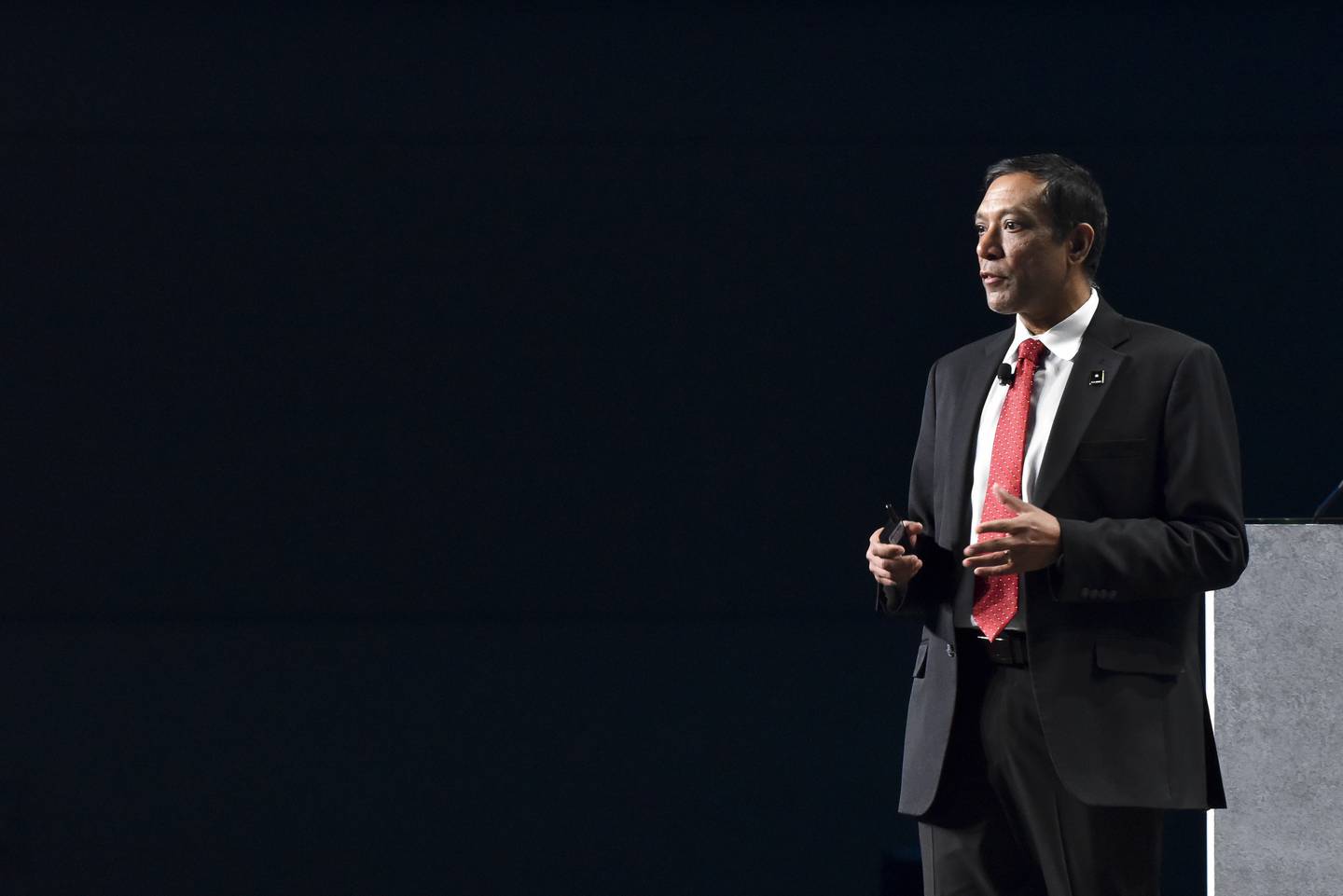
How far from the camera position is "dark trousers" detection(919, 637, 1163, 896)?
157 cm

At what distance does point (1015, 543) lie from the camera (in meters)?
1.53

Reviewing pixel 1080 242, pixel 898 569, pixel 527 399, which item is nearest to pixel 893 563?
pixel 898 569

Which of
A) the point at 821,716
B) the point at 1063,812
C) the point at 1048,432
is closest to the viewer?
the point at 1063,812

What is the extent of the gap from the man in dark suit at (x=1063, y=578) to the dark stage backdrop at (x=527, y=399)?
5.69 feet

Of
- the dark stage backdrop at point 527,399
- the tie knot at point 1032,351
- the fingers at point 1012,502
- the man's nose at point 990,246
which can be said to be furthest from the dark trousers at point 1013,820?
the dark stage backdrop at point 527,399

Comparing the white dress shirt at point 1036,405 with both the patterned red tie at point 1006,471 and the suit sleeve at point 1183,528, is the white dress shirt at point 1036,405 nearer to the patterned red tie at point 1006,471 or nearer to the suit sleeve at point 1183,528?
the patterned red tie at point 1006,471

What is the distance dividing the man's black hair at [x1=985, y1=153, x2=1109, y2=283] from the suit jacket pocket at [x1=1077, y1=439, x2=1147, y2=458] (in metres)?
0.27

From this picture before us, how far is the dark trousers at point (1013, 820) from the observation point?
1570 millimetres

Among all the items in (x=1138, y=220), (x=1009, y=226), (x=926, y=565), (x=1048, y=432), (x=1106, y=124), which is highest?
(x=1106, y=124)

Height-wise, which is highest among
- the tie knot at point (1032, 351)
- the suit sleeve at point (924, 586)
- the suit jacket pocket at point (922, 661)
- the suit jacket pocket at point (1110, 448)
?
the tie knot at point (1032, 351)

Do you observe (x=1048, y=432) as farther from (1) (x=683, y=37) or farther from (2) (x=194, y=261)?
(2) (x=194, y=261)

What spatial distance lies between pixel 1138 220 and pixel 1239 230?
27cm

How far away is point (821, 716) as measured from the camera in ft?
11.5

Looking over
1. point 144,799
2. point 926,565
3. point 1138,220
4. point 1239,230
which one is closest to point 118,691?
point 144,799
